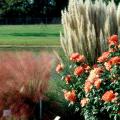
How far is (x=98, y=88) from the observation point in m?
6.74

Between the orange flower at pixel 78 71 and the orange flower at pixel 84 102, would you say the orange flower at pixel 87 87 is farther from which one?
the orange flower at pixel 78 71

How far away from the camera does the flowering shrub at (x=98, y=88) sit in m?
6.55

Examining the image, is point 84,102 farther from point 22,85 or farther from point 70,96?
point 22,85

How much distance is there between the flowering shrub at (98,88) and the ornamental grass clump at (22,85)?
392mm

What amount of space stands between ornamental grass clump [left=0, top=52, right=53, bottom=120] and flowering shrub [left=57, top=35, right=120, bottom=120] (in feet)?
1.29

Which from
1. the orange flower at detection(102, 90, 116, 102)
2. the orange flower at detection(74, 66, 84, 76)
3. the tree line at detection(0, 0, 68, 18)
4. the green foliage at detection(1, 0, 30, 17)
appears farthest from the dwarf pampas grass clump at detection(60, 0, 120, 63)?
the green foliage at detection(1, 0, 30, 17)

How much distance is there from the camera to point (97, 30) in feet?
29.3

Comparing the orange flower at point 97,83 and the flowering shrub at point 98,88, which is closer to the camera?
the flowering shrub at point 98,88

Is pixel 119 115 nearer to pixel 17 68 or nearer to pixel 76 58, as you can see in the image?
pixel 76 58

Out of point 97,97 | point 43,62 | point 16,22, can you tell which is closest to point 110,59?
point 97,97

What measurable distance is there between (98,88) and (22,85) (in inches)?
51.9

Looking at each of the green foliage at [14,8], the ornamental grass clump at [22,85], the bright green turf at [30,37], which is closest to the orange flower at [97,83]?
the ornamental grass clump at [22,85]

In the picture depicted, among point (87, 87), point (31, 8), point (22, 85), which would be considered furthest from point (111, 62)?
point (31, 8)

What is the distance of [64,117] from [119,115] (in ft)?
5.05
